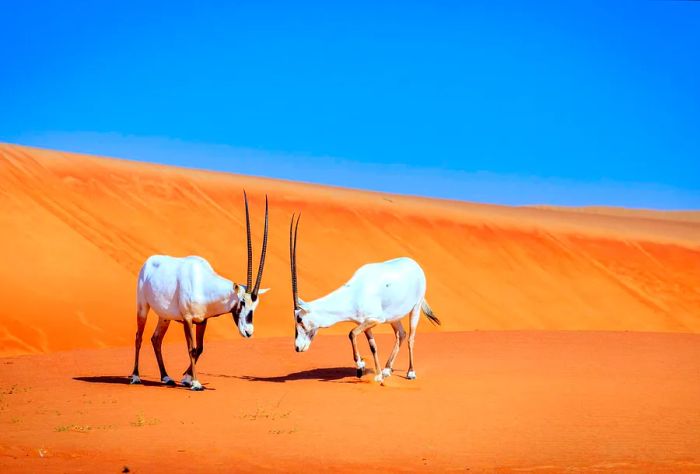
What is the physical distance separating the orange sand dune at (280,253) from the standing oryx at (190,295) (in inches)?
232

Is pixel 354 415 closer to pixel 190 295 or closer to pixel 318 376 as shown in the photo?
pixel 190 295

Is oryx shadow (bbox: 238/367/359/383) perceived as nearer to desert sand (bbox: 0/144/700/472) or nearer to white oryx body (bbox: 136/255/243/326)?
desert sand (bbox: 0/144/700/472)

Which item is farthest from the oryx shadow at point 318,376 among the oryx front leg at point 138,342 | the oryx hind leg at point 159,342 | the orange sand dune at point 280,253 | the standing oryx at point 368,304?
the orange sand dune at point 280,253

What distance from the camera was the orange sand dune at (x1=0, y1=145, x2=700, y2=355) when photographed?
20094 millimetres

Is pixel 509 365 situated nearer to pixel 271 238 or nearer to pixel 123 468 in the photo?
pixel 123 468

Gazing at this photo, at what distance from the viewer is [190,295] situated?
471 inches

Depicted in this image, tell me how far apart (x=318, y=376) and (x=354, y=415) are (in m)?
3.72

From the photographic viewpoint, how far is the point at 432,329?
Answer: 24703 mm

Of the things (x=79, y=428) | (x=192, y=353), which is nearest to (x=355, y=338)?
(x=192, y=353)

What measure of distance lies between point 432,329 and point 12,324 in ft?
38.5

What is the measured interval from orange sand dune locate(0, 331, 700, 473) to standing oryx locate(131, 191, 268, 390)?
629 millimetres

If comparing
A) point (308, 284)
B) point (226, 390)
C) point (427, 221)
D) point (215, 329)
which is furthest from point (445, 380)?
point (427, 221)

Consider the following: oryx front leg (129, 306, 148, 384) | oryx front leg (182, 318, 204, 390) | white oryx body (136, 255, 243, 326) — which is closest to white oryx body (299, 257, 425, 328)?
white oryx body (136, 255, 243, 326)

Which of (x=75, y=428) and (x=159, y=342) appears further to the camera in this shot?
(x=159, y=342)
